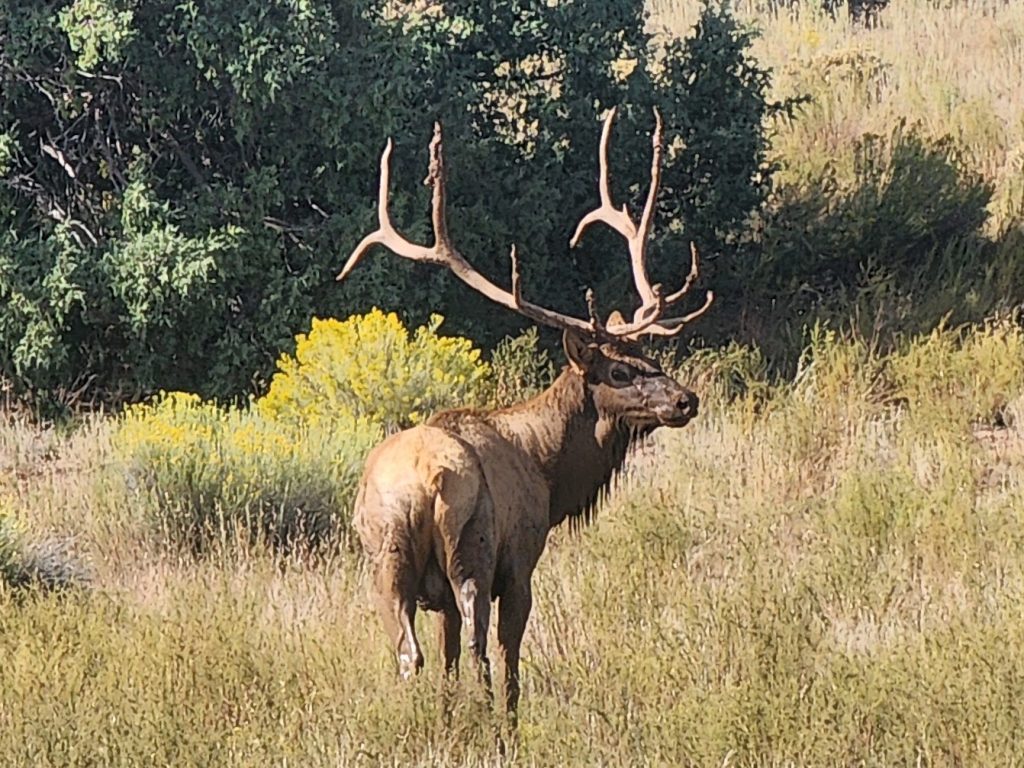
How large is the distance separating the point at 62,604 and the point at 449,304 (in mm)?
6012

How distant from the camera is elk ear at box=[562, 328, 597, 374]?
7211 mm

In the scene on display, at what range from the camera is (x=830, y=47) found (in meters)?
22.3

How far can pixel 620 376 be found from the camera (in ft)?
24.0

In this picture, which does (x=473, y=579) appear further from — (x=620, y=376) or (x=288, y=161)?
(x=288, y=161)

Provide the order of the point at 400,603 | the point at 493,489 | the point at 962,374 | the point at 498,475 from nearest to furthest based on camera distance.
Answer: the point at 400,603 < the point at 493,489 < the point at 498,475 < the point at 962,374

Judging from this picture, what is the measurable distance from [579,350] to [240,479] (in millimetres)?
3645

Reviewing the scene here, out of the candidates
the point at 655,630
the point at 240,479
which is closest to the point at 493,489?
the point at 655,630

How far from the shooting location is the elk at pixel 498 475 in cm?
619

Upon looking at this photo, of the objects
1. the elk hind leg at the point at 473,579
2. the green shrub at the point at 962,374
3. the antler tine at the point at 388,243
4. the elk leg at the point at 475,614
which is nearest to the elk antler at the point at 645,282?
the antler tine at the point at 388,243

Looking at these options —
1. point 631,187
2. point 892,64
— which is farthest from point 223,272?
point 892,64

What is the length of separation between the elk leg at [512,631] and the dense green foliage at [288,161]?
21.3 feet

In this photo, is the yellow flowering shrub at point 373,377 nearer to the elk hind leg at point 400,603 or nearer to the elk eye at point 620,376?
the elk eye at point 620,376

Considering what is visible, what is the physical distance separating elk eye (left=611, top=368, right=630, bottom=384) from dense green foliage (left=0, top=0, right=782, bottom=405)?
585 cm

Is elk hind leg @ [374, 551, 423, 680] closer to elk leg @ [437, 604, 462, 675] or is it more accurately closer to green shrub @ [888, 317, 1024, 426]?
elk leg @ [437, 604, 462, 675]
